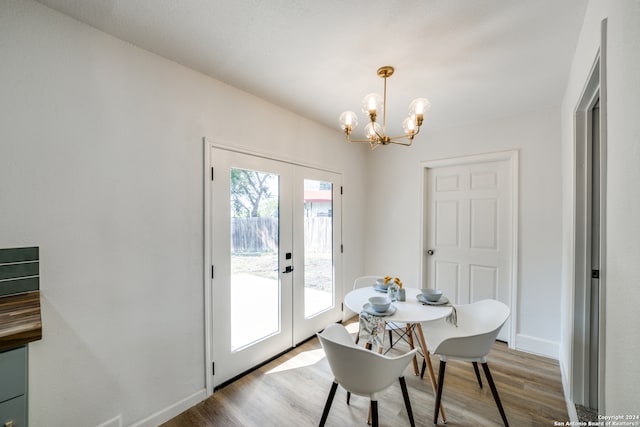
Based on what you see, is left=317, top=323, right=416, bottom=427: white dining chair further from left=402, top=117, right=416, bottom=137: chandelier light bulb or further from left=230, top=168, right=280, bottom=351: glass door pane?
left=402, top=117, right=416, bottom=137: chandelier light bulb

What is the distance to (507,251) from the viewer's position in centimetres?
295

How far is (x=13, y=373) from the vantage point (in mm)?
908

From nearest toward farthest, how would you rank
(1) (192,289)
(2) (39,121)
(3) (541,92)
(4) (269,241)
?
(2) (39,121) → (1) (192,289) → (3) (541,92) → (4) (269,241)

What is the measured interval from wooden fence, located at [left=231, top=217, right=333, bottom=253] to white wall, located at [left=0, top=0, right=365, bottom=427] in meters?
0.35

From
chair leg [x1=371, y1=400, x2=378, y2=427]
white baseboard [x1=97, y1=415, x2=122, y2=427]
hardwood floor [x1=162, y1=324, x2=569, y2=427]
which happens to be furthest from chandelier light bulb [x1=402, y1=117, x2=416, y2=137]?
white baseboard [x1=97, y1=415, x2=122, y2=427]

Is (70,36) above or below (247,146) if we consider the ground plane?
above

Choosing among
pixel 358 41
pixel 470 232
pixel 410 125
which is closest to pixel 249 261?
pixel 410 125

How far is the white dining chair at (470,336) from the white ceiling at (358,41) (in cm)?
174

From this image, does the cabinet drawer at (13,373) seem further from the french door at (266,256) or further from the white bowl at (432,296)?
the white bowl at (432,296)

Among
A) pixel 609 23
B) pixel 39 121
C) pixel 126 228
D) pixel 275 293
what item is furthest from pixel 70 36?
pixel 609 23

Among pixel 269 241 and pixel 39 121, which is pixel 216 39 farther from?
pixel 269 241

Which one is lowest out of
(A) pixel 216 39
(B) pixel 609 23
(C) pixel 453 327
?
(C) pixel 453 327

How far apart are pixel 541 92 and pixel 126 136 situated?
10.7 feet

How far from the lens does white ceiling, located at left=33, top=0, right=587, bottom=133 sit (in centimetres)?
139
